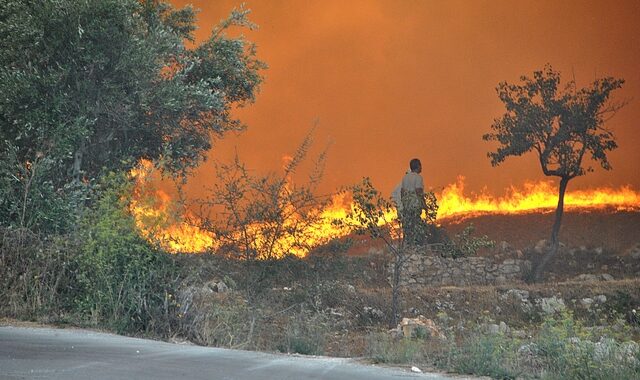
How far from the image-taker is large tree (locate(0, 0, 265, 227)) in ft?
77.6

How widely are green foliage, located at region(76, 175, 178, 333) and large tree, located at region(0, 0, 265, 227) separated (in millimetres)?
5461

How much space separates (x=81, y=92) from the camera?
24.9 metres

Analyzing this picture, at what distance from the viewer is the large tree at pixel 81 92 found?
2366 centimetres

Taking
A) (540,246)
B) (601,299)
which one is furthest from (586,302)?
(540,246)

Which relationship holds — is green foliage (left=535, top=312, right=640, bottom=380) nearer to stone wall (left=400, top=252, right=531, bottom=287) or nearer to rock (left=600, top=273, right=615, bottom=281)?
stone wall (left=400, top=252, right=531, bottom=287)

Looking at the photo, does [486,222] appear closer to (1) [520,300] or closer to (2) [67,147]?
(1) [520,300]

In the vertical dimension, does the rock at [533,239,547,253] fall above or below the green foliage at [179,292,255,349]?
above

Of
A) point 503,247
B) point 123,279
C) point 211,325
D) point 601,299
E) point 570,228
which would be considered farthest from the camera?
point 570,228

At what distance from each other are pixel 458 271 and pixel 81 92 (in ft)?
51.6

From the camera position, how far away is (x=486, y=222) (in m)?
41.6

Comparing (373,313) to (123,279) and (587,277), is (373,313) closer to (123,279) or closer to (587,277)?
(123,279)

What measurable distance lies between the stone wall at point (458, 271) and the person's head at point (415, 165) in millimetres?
4193

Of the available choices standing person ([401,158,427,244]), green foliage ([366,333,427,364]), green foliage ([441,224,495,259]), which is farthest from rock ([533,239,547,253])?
green foliage ([366,333,427,364])

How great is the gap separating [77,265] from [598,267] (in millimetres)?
25149
